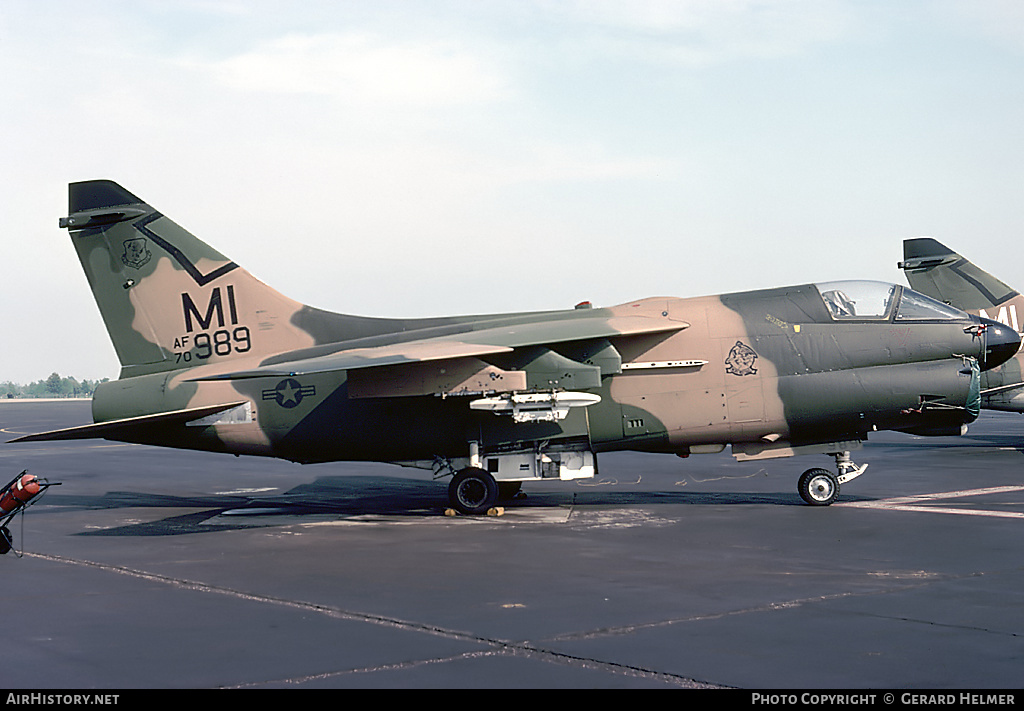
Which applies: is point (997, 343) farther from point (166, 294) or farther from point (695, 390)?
point (166, 294)

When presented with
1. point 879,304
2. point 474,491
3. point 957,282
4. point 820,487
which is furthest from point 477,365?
point 957,282

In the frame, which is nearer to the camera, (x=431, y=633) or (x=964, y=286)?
(x=431, y=633)

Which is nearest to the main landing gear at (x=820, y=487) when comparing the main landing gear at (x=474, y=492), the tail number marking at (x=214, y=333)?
the main landing gear at (x=474, y=492)

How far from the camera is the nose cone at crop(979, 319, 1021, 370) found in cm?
1557

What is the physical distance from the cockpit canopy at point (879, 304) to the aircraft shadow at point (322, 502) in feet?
10.7

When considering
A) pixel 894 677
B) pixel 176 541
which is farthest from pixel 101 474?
pixel 894 677

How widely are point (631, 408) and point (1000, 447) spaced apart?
1829cm

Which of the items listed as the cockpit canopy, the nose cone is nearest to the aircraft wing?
the cockpit canopy

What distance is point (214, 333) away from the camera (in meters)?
17.1

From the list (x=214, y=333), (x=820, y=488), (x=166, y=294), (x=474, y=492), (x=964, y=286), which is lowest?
(x=820, y=488)

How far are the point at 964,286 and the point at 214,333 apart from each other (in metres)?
21.9

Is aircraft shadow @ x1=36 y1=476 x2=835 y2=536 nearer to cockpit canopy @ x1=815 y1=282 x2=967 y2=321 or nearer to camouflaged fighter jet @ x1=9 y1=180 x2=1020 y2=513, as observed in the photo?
camouflaged fighter jet @ x1=9 y1=180 x2=1020 y2=513

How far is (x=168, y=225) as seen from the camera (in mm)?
17297

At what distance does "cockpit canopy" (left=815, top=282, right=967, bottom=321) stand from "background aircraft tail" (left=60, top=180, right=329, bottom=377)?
337 inches
